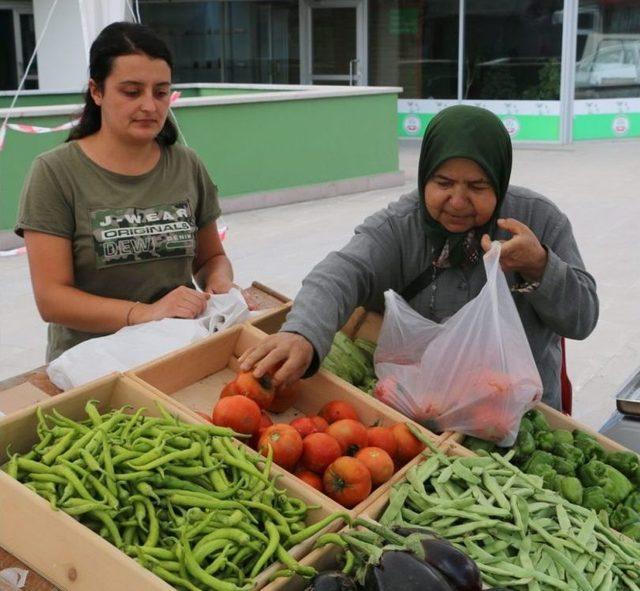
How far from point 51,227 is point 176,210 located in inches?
18.0

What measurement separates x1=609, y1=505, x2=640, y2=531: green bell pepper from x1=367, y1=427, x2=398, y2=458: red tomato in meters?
0.60

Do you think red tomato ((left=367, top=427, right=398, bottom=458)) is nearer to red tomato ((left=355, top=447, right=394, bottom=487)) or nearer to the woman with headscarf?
red tomato ((left=355, top=447, right=394, bottom=487))

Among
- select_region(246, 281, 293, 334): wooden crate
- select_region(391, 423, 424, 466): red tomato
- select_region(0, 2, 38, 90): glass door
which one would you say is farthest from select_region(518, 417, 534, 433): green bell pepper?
select_region(0, 2, 38, 90): glass door

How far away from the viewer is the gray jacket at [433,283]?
258 centimetres

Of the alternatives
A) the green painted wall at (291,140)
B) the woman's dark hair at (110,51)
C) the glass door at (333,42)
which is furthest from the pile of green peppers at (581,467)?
the glass door at (333,42)

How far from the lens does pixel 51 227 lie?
2.87 meters

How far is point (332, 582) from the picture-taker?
1.71m

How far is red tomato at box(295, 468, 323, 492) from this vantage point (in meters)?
2.22

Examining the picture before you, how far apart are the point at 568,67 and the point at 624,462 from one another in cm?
1589

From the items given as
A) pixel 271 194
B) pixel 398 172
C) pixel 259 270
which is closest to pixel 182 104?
pixel 271 194

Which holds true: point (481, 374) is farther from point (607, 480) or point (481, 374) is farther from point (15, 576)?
point (15, 576)

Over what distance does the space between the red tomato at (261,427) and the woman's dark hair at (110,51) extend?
4.22ft

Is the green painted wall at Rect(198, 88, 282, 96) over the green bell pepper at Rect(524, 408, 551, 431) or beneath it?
over

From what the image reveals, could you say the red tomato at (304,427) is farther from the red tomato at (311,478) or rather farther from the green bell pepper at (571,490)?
the green bell pepper at (571,490)
